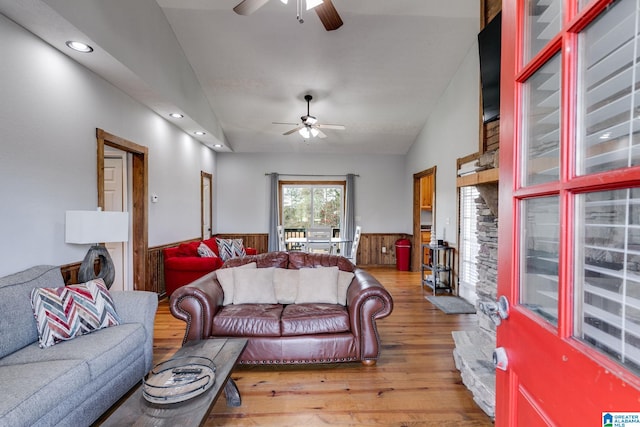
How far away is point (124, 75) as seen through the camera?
3223mm

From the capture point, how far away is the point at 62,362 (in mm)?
1799

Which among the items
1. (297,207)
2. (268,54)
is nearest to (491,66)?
(268,54)

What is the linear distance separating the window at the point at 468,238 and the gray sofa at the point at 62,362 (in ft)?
13.2

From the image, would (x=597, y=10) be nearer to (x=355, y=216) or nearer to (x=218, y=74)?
(x=218, y=74)

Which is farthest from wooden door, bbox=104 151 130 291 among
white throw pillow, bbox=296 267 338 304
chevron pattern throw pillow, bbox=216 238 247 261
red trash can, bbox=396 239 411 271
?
red trash can, bbox=396 239 411 271

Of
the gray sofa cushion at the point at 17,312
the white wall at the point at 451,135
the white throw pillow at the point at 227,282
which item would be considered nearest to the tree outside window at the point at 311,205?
the white wall at the point at 451,135

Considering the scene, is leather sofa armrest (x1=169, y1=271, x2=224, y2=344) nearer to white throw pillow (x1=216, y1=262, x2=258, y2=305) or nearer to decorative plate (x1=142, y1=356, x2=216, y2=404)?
white throw pillow (x1=216, y1=262, x2=258, y2=305)

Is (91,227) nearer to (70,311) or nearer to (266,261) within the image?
(70,311)

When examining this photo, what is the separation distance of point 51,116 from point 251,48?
2.51 metres

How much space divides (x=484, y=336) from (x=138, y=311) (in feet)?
9.48

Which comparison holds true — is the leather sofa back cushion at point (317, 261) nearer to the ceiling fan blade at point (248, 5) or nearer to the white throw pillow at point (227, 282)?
the white throw pillow at point (227, 282)

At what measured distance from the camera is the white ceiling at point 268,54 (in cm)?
289

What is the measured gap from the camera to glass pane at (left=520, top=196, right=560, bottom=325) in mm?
748

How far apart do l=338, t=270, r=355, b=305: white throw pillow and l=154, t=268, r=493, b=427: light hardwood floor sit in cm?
57
